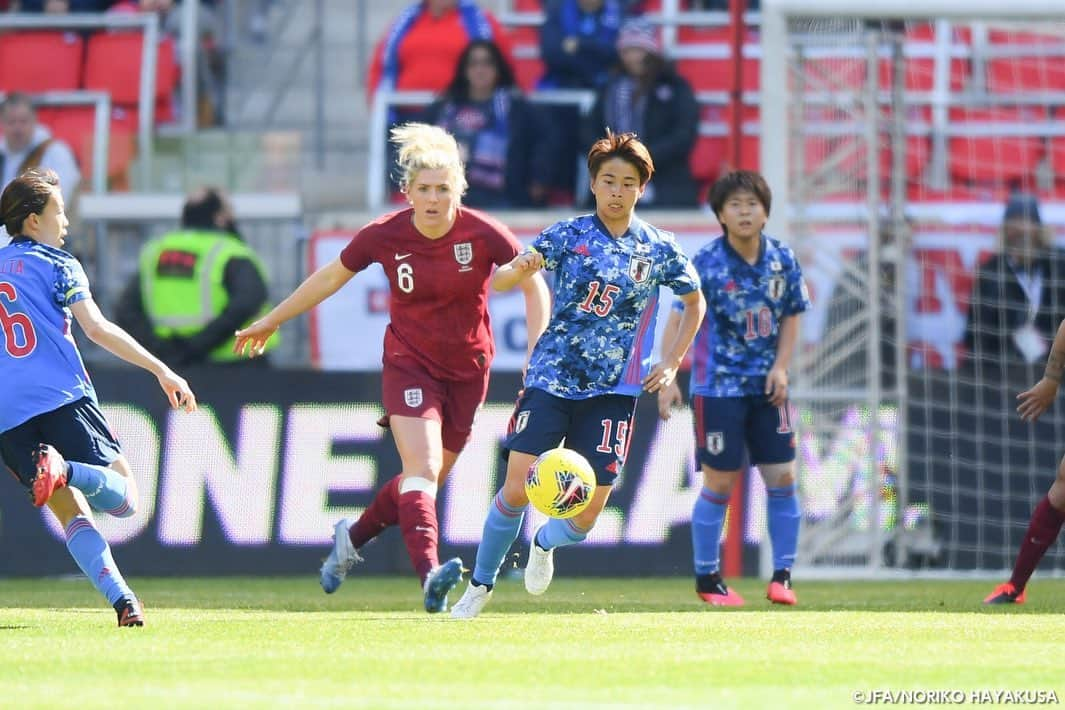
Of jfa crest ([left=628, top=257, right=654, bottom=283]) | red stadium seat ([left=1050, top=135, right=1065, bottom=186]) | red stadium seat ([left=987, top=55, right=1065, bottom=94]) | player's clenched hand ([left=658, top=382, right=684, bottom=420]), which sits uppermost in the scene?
red stadium seat ([left=987, top=55, right=1065, bottom=94])

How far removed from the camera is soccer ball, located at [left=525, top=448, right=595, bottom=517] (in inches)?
330

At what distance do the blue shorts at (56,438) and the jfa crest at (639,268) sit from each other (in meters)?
2.47

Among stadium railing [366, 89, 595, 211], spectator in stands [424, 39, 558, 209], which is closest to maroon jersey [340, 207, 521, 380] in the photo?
spectator in stands [424, 39, 558, 209]

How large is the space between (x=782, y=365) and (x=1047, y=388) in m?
1.45

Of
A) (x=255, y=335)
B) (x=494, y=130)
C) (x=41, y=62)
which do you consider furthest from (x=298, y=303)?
(x=41, y=62)

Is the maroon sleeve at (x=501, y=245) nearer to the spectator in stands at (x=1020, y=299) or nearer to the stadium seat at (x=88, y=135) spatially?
the spectator in stands at (x=1020, y=299)

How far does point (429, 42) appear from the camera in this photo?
53.2ft

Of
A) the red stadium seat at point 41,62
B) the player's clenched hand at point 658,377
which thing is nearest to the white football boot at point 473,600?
the player's clenched hand at point 658,377

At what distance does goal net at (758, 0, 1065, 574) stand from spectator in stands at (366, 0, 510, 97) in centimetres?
366

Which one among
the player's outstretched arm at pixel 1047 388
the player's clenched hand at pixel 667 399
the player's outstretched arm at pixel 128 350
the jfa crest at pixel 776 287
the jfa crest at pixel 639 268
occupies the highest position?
the jfa crest at pixel 639 268

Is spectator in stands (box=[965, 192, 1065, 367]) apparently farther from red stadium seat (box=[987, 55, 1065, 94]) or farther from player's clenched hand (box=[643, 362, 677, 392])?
player's clenched hand (box=[643, 362, 677, 392])

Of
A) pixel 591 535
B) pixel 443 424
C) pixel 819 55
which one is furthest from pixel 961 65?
pixel 443 424

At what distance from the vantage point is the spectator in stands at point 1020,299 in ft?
44.4

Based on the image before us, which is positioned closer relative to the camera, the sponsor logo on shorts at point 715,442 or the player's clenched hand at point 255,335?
the player's clenched hand at point 255,335
